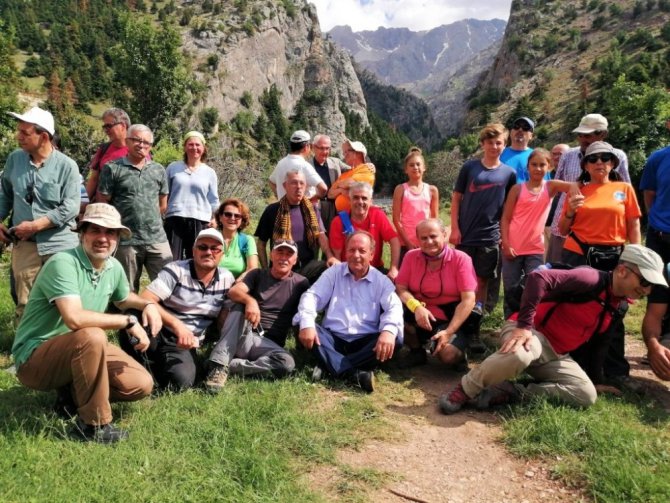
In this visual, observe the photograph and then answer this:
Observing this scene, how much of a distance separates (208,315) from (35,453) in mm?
2112

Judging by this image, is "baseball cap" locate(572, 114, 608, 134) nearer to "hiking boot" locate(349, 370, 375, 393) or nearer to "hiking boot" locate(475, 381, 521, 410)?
"hiking boot" locate(475, 381, 521, 410)

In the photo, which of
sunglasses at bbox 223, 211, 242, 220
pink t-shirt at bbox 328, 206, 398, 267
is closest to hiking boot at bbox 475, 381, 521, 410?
pink t-shirt at bbox 328, 206, 398, 267

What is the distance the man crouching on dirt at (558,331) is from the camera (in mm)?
4000

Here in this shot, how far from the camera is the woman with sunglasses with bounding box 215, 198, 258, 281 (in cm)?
569

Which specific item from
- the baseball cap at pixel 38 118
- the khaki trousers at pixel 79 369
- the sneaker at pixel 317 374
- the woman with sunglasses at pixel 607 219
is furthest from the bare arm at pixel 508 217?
the baseball cap at pixel 38 118

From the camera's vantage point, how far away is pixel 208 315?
5.05 meters

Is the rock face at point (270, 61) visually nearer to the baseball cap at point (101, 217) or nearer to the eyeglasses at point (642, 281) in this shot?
the baseball cap at point (101, 217)

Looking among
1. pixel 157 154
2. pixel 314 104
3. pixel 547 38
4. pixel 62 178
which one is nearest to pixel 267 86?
pixel 314 104

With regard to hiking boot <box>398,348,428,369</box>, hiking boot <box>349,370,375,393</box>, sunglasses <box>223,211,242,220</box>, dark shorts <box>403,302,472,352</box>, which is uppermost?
sunglasses <box>223,211,242,220</box>

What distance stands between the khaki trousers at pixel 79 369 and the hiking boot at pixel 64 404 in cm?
20

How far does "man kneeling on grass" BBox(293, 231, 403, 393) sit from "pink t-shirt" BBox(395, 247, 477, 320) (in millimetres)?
385

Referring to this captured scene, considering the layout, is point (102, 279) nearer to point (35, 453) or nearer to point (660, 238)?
point (35, 453)

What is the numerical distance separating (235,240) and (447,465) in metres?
3.60

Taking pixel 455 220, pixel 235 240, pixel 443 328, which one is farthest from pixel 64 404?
pixel 455 220
